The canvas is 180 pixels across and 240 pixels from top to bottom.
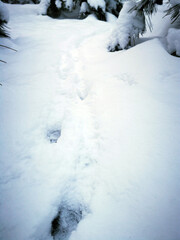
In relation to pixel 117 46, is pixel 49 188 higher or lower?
lower

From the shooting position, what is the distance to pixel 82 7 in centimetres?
854

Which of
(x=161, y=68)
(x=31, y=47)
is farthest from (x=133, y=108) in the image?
(x=31, y=47)

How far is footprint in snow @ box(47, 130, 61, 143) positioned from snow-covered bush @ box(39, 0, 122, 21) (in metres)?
9.11

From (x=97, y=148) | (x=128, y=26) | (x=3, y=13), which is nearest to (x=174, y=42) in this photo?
(x=128, y=26)

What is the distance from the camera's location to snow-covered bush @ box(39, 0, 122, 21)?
7.91 metres

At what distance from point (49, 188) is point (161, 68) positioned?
2677 mm

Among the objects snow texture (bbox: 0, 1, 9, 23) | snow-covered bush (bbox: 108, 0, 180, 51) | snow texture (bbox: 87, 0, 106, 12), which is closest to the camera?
snow-covered bush (bbox: 108, 0, 180, 51)

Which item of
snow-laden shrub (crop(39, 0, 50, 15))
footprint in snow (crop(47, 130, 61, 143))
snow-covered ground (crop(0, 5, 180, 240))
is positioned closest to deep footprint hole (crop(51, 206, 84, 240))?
snow-covered ground (crop(0, 5, 180, 240))

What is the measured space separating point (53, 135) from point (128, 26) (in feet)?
10.8

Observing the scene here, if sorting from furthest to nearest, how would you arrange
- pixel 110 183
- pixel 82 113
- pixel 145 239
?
1. pixel 82 113
2. pixel 110 183
3. pixel 145 239

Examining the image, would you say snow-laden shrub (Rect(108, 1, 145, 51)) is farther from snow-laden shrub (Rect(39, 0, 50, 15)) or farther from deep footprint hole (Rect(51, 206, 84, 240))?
snow-laden shrub (Rect(39, 0, 50, 15))

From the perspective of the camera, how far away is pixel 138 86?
2.32m

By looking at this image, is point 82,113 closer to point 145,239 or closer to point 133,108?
point 133,108

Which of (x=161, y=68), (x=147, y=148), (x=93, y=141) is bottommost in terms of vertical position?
(x=93, y=141)
